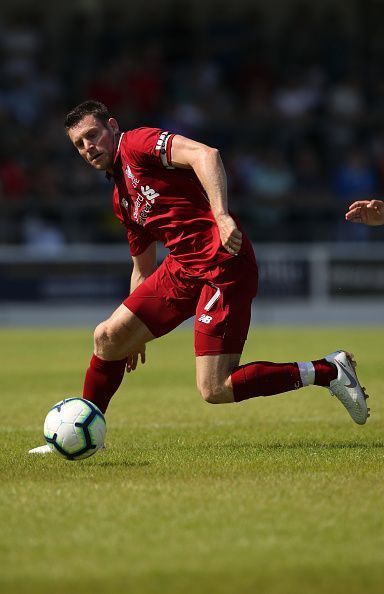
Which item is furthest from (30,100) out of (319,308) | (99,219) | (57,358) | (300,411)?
(300,411)

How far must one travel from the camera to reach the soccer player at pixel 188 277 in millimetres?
7410

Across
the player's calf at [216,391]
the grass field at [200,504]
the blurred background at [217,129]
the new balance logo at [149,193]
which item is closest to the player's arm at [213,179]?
the new balance logo at [149,193]

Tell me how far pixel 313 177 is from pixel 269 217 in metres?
1.35

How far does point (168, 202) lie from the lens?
24.7 feet

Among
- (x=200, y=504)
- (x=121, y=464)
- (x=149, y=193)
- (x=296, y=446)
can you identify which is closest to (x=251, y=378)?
(x=296, y=446)

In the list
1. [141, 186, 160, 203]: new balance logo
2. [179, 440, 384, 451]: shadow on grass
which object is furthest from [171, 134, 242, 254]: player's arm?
[179, 440, 384, 451]: shadow on grass

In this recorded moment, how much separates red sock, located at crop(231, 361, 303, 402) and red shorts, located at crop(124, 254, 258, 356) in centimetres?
19

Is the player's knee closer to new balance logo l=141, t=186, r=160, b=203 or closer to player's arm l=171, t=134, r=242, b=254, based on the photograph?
new balance logo l=141, t=186, r=160, b=203

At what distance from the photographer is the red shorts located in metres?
7.43

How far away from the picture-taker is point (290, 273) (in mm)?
21938

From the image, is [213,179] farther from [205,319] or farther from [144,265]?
Result: [144,265]

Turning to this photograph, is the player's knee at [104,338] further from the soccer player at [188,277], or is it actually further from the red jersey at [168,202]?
the red jersey at [168,202]

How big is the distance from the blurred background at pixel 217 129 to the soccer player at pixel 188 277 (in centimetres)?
1278

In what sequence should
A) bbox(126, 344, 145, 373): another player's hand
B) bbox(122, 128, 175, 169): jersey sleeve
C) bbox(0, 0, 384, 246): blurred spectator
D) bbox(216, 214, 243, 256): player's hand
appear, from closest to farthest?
bbox(216, 214, 243, 256): player's hand < bbox(122, 128, 175, 169): jersey sleeve < bbox(126, 344, 145, 373): another player's hand < bbox(0, 0, 384, 246): blurred spectator
